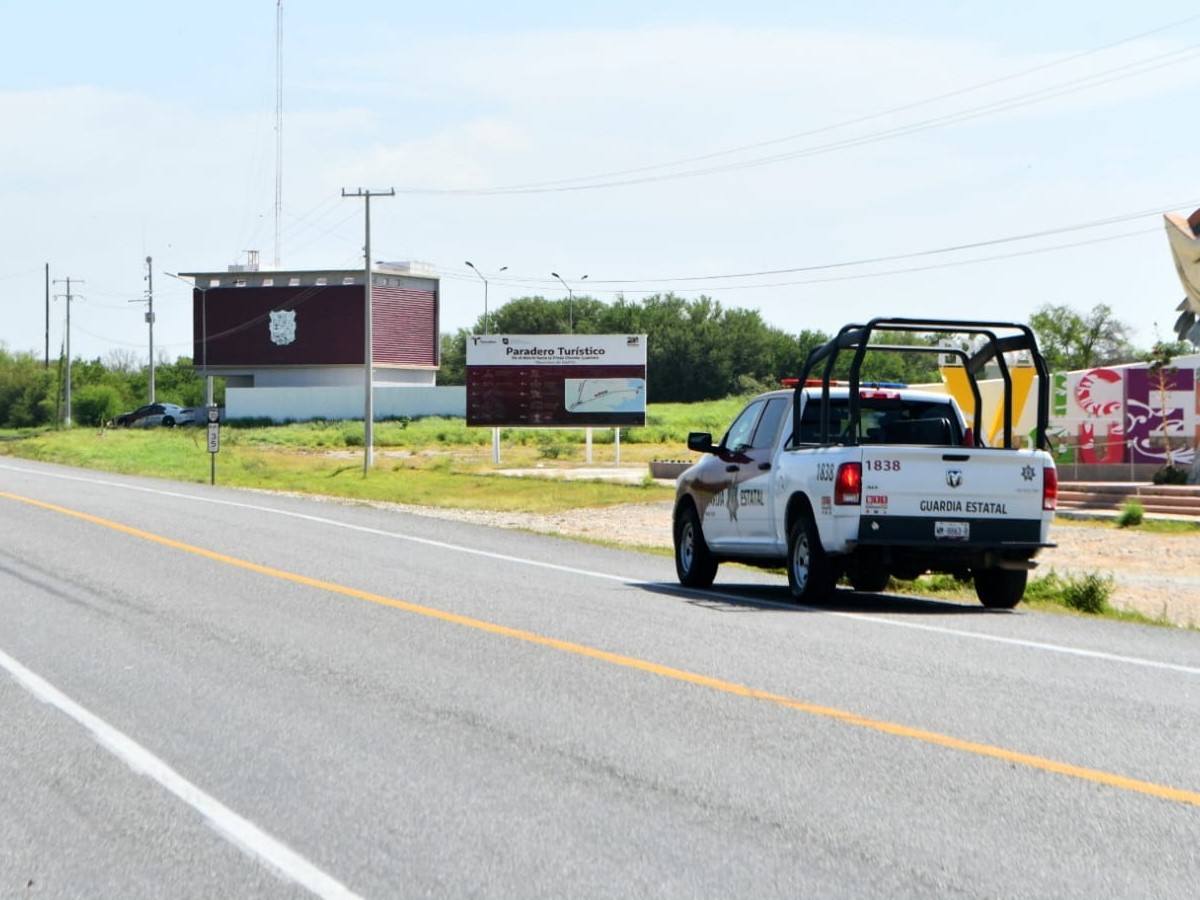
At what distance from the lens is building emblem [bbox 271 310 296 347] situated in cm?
10350

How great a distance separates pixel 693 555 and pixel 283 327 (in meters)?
89.8

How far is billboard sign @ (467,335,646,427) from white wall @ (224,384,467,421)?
143ft

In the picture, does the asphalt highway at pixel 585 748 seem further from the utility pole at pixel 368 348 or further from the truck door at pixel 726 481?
the utility pole at pixel 368 348

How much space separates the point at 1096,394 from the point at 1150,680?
32.5m

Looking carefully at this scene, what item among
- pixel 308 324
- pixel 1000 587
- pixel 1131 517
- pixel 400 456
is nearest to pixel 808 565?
pixel 1000 587

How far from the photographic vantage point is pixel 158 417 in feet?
315

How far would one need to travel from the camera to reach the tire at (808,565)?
14.5m

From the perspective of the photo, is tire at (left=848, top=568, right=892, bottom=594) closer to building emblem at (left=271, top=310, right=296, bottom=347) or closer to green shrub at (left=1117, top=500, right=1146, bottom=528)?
green shrub at (left=1117, top=500, right=1146, bottom=528)

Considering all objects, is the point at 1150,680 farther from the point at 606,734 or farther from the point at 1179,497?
the point at 1179,497

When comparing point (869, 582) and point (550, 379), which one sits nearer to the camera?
point (869, 582)

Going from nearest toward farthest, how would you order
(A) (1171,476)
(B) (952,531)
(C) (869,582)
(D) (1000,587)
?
1. (B) (952,531)
2. (D) (1000,587)
3. (C) (869,582)
4. (A) (1171,476)

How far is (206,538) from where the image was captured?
22.5m

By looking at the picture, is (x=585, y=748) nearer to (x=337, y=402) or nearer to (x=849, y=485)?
(x=849, y=485)

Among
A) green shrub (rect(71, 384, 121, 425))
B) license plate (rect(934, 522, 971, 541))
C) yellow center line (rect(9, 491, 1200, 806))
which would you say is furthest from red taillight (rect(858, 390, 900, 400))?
green shrub (rect(71, 384, 121, 425))
